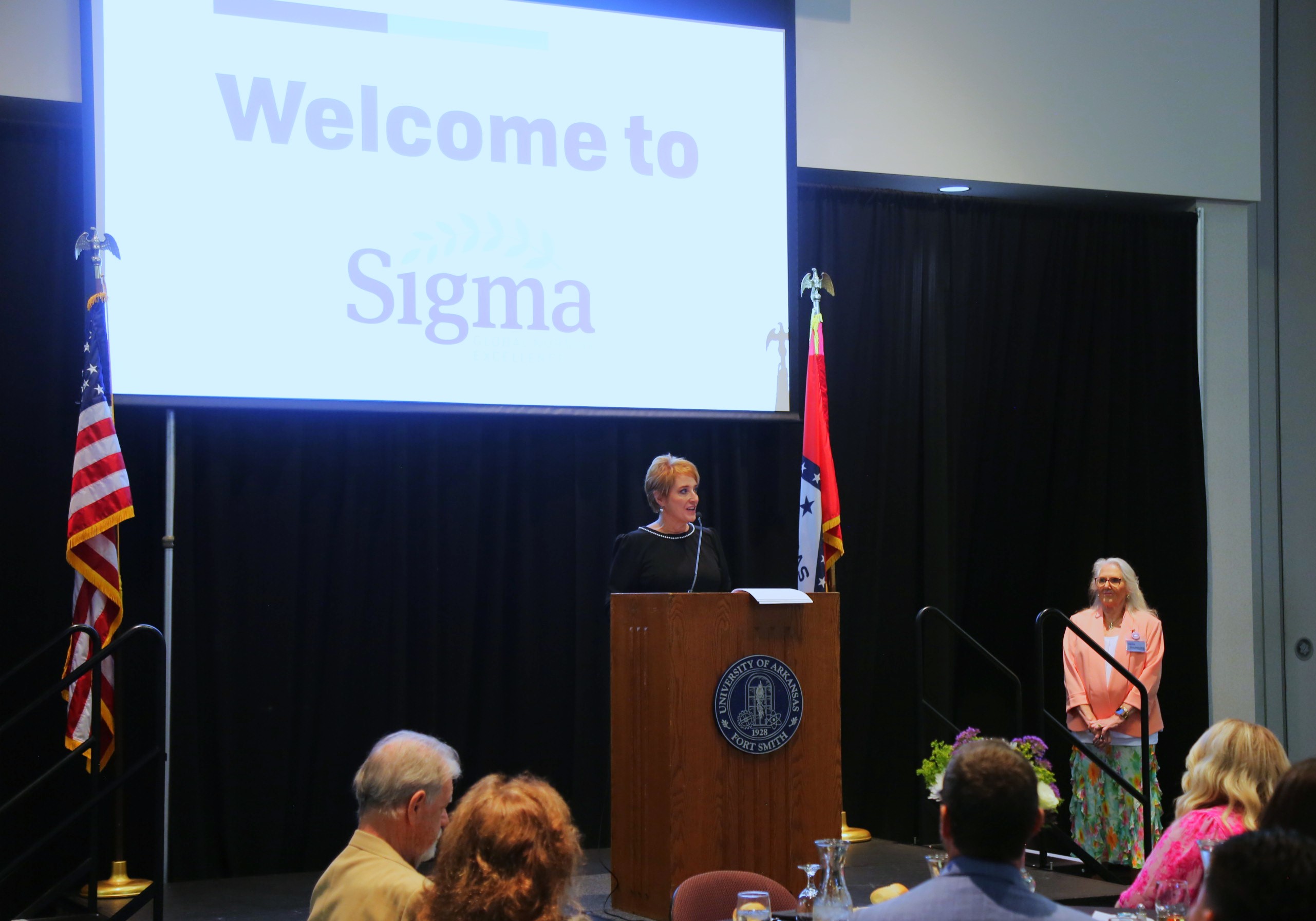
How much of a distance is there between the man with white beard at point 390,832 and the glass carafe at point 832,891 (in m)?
0.71

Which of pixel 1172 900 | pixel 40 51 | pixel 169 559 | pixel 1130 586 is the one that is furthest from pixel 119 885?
pixel 1130 586

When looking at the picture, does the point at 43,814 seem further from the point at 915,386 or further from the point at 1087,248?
the point at 1087,248

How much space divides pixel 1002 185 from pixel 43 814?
508cm

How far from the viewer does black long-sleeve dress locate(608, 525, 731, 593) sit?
4.70m

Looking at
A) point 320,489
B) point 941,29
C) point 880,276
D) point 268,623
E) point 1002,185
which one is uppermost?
point 941,29

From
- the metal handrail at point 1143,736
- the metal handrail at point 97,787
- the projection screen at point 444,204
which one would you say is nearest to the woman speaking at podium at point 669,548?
the projection screen at point 444,204

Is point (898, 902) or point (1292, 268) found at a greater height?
point (1292, 268)

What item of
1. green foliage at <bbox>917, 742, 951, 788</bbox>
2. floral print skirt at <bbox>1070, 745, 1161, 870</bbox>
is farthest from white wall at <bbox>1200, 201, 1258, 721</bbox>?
green foliage at <bbox>917, 742, 951, 788</bbox>

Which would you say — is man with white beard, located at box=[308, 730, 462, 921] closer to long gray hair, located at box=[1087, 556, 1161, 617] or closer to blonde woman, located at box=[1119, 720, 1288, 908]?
blonde woman, located at box=[1119, 720, 1288, 908]

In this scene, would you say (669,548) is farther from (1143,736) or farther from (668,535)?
(1143,736)

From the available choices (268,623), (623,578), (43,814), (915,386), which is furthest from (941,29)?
(43,814)

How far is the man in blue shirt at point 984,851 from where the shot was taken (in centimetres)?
179

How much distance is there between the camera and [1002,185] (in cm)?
656

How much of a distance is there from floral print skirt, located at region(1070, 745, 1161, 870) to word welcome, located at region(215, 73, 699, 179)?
3132 millimetres
